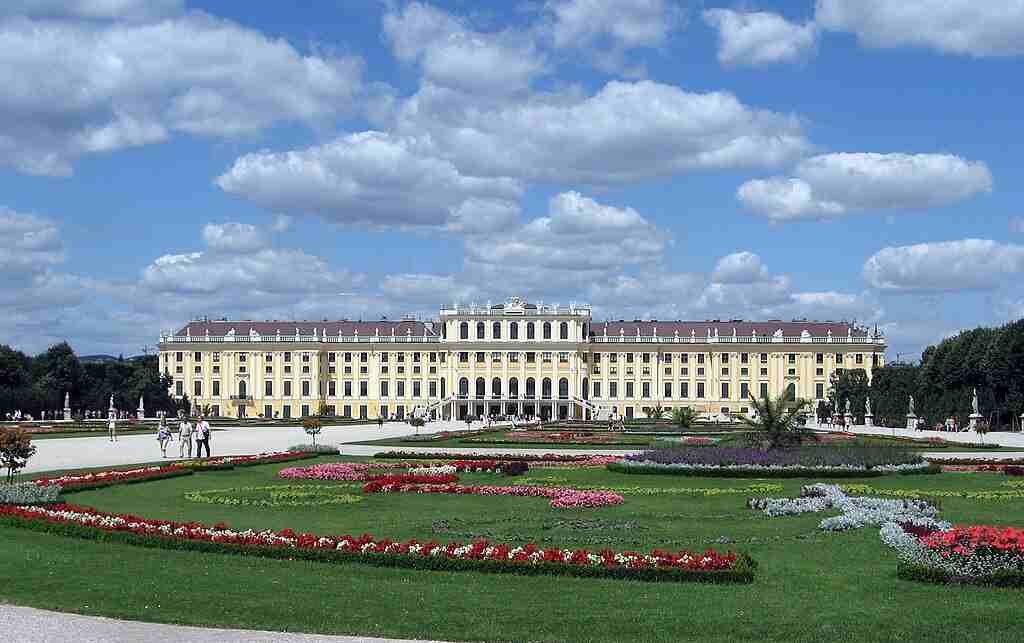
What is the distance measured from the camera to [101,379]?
8538 centimetres

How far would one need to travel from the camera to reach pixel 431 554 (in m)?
10.6

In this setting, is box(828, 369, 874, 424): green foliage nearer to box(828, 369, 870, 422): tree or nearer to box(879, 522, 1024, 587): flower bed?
box(828, 369, 870, 422): tree

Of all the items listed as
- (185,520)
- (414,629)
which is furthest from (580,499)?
(414,629)

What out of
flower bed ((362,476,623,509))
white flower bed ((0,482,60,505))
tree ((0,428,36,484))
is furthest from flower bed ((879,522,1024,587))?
tree ((0,428,36,484))

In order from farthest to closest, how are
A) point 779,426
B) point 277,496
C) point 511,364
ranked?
1. point 511,364
2. point 779,426
3. point 277,496

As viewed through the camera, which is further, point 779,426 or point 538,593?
point 779,426

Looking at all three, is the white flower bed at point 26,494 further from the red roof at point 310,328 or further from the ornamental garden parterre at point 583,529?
the red roof at point 310,328

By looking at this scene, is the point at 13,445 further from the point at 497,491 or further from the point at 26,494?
the point at 497,491

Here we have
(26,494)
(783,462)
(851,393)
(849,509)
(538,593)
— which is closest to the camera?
(538,593)

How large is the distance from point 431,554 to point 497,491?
7.85 meters

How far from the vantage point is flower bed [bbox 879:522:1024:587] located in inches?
379

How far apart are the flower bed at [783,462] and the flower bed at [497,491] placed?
3876 millimetres

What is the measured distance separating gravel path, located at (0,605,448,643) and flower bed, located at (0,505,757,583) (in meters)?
2.53

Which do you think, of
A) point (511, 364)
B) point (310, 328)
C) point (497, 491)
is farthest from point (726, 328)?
point (497, 491)
